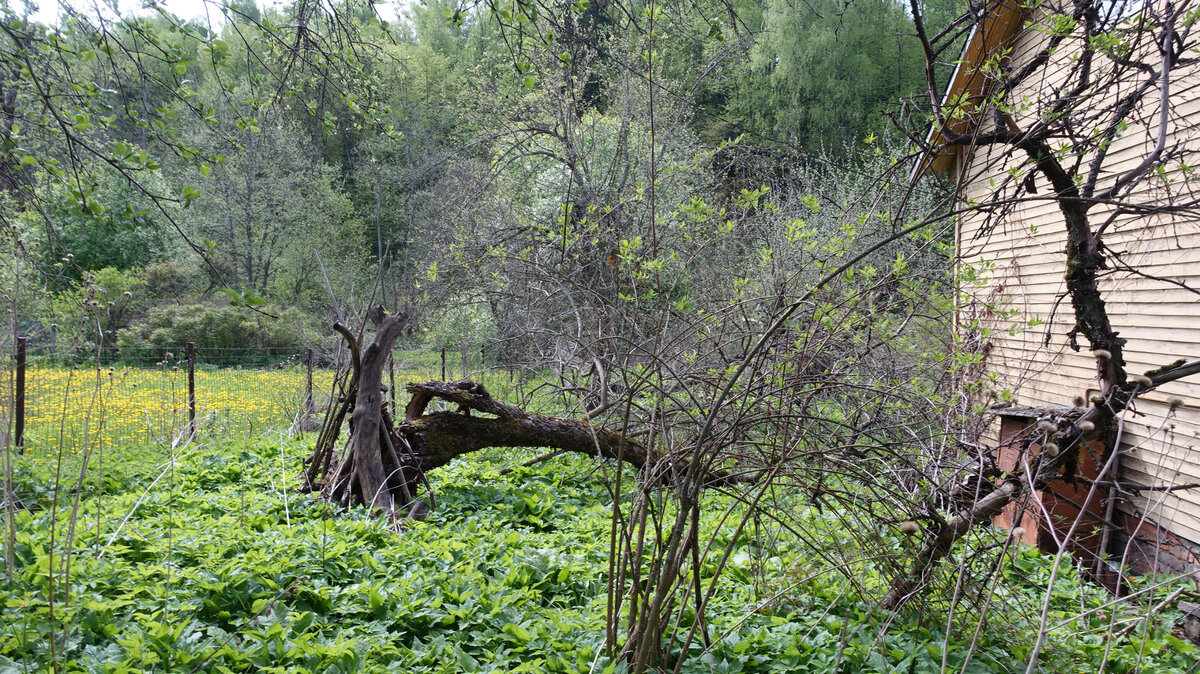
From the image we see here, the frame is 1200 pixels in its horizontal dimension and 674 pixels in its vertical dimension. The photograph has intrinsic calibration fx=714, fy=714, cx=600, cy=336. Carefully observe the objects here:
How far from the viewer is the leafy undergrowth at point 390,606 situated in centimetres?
280

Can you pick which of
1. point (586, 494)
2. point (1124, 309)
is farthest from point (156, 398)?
point (1124, 309)

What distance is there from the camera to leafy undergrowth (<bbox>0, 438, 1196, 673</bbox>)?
110 inches

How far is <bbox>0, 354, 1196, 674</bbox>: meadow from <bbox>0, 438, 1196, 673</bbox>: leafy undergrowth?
1cm

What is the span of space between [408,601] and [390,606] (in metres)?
0.08

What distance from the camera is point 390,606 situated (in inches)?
134

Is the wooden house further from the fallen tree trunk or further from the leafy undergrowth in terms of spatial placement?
the fallen tree trunk

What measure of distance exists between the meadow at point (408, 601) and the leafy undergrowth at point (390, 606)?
0.01m

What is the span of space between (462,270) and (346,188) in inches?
886

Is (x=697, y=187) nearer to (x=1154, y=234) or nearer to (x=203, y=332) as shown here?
(x=1154, y=234)

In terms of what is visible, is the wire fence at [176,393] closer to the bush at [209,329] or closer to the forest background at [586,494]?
the bush at [209,329]

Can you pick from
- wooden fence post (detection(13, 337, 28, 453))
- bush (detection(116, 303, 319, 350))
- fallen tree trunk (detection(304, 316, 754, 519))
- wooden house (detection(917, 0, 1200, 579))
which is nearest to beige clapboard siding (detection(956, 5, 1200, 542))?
wooden house (detection(917, 0, 1200, 579))

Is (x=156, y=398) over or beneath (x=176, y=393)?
beneath

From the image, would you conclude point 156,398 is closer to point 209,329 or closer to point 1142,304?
point 209,329

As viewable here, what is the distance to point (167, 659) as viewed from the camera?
2.75 metres
